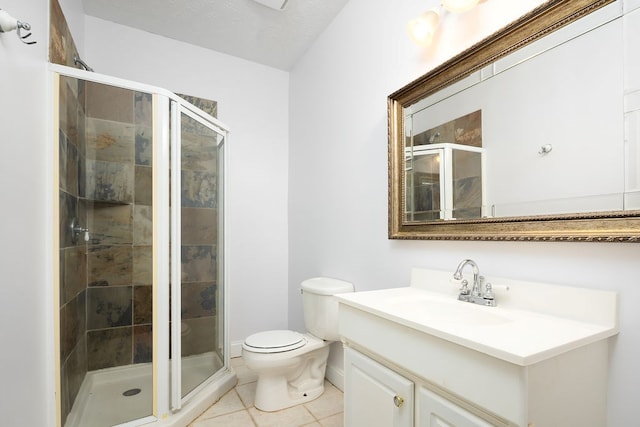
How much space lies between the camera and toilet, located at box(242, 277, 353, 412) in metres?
1.79

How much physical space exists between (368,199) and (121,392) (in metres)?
1.87

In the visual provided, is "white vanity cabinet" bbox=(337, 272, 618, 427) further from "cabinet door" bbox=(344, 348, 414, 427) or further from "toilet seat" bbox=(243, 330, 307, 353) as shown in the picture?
"toilet seat" bbox=(243, 330, 307, 353)

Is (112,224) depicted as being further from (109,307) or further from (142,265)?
(109,307)

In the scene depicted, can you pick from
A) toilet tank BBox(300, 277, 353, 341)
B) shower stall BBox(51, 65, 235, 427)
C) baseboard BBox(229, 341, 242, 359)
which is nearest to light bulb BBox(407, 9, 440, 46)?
shower stall BBox(51, 65, 235, 427)

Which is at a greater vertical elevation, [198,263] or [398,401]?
[198,263]

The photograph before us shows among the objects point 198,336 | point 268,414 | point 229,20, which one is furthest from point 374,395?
point 229,20

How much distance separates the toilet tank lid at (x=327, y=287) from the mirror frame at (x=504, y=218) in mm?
517

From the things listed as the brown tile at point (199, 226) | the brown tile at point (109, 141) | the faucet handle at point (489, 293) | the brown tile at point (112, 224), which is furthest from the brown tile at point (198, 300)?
the faucet handle at point (489, 293)

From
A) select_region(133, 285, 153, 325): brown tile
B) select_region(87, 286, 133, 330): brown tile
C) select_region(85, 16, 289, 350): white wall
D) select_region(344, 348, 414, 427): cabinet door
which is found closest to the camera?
select_region(344, 348, 414, 427): cabinet door

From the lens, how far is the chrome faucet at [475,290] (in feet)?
3.76

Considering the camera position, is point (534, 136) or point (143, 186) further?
point (143, 186)

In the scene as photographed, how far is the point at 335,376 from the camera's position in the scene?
6.91 ft

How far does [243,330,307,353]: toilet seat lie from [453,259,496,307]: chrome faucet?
41.2 inches

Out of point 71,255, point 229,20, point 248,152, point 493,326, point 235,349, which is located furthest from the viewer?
point 248,152
